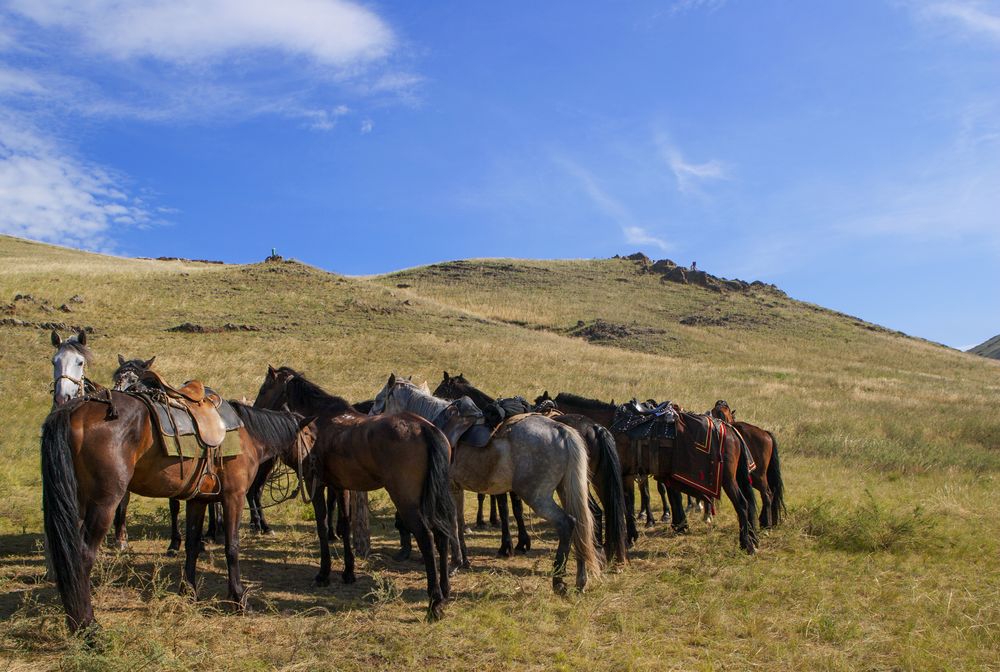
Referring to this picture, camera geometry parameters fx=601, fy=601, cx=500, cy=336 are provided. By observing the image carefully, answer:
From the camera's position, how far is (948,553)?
782 cm

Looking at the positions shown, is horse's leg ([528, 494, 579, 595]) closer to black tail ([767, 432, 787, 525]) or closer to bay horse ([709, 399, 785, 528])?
bay horse ([709, 399, 785, 528])

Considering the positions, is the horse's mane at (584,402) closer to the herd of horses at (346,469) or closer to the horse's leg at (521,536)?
the herd of horses at (346,469)

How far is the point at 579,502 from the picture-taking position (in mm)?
6629

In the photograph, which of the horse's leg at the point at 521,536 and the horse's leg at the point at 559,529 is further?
the horse's leg at the point at 521,536

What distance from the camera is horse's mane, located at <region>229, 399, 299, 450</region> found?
6422 mm

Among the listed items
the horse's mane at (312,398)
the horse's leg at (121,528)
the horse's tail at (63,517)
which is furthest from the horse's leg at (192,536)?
the horse's leg at (121,528)

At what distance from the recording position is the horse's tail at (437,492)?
607cm

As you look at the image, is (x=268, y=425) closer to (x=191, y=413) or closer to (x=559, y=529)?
(x=191, y=413)

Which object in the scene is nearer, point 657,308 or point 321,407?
point 321,407

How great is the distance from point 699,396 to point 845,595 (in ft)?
60.0

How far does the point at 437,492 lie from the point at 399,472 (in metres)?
0.45

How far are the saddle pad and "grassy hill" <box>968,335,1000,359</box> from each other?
105904 mm

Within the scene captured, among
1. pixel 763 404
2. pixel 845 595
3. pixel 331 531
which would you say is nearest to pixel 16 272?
pixel 331 531

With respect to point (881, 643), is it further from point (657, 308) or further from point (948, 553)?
point (657, 308)
